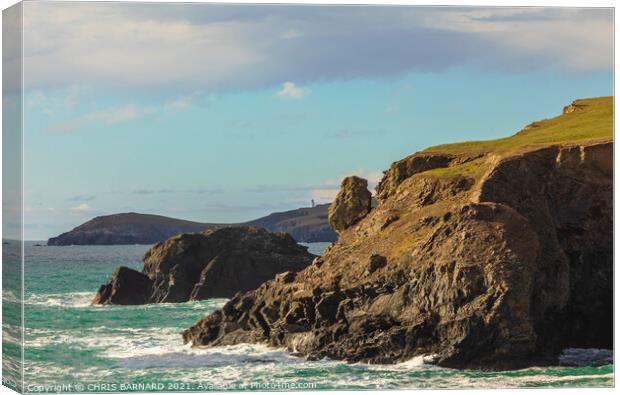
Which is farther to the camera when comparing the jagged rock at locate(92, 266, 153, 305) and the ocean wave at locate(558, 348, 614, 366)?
the jagged rock at locate(92, 266, 153, 305)

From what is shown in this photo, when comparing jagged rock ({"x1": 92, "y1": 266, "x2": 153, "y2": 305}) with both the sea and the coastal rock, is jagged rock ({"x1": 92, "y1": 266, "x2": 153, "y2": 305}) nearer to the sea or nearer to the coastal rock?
the coastal rock

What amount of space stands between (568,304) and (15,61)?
21.8 metres

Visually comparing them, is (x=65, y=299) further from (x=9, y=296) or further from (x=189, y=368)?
A: (x=9, y=296)

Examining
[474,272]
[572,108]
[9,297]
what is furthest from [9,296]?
[572,108]

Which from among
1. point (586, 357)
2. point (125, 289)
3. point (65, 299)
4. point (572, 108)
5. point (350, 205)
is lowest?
point (586, 357)

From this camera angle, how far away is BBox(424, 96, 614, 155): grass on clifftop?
203ft

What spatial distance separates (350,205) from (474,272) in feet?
39.0

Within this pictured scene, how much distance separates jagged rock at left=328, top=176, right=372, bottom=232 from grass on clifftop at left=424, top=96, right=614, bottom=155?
347 centimetres

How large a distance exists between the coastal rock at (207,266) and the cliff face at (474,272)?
2685cm

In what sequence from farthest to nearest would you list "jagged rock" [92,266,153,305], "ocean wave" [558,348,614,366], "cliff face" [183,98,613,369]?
"jagged rock" [92,266,153,305], "ocean wave" [558,348,614,366], "cliff face" [183,98,613,369]

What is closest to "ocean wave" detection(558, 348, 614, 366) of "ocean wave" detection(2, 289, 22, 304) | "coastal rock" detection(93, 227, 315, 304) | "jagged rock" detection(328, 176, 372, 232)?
"jagged rock" detection(328, 176, 372, 232)

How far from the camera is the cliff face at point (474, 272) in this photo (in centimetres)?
5362

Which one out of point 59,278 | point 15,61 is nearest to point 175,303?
point 59,278

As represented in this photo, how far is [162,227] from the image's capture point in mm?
94125
